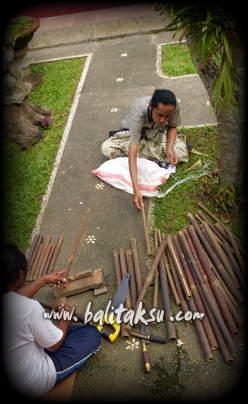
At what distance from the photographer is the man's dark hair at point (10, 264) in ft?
8.02

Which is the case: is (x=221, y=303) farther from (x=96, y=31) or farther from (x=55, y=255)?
(x=96, y=31)

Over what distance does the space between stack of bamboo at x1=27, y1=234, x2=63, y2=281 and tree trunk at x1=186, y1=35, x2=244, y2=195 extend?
6.95 ft

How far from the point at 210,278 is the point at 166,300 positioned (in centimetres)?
47

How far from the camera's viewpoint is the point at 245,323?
3.03 meters

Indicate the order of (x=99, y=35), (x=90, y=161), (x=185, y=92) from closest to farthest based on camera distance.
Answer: (x=90, y=161) → (x=185, y=92) → (x=99, y=35)

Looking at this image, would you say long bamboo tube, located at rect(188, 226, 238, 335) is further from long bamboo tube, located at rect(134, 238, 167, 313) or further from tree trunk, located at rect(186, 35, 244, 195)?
tree trunk, located at rect(186, 35, 244, 195)

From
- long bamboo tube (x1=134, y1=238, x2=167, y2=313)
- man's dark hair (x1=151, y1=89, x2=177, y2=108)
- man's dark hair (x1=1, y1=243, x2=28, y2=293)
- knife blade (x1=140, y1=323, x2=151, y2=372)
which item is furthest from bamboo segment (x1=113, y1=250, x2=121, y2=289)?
man's dark hair (x1=151, y1=89, x2=177, y2=108)

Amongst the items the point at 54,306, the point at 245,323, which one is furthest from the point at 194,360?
the point at 54,306

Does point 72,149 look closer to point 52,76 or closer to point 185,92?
point 185,92

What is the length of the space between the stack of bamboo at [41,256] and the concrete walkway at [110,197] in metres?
0.11

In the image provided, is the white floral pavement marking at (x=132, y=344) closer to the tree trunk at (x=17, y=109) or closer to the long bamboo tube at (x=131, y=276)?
the long bamboo tube at (x=131, y=276)

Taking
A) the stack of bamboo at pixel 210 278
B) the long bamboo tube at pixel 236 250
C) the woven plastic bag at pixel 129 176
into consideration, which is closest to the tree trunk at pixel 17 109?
the woven plastic bag at pixel 129 176

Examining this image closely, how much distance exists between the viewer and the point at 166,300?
329cm

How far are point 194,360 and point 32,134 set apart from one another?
14.1 ft
